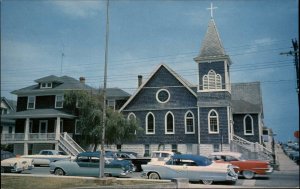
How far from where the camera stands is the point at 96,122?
35.9m

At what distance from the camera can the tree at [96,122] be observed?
116 feet

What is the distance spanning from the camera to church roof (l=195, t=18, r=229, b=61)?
121 ft

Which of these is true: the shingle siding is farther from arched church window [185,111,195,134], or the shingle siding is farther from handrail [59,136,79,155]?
handrail [59,136,79,155]

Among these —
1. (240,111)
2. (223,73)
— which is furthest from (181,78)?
(240,111)

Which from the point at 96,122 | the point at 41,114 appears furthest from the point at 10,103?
the point at 96,122

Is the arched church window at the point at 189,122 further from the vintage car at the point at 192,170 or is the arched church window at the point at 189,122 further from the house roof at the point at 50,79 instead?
the vintage car at the point at 192,170

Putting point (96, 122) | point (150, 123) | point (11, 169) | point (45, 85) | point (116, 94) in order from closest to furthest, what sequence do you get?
point (11, 169) < point (96, 122) < point (150, 123) < point (116, 94) < point (45, 85)

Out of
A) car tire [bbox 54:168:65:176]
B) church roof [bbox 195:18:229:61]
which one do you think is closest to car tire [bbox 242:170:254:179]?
car tire [bbox 54:168:65:176]

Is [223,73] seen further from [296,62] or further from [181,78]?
[296,62]

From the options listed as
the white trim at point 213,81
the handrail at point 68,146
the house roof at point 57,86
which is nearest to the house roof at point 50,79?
the house roof at point 57,86

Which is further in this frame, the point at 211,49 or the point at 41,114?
the point at 41,114

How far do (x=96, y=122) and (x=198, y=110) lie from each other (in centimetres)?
1094

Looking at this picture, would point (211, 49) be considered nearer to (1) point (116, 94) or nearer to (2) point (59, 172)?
(1) point (116, 94)

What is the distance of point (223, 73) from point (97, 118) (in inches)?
559
